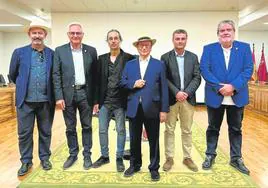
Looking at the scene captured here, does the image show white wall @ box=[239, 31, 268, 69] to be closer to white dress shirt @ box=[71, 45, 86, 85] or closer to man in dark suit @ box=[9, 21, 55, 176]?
white dress shirt @ box=[71, 45, 86, 85]

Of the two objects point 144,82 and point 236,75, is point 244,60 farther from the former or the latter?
point 144,82

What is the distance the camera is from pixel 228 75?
341cm

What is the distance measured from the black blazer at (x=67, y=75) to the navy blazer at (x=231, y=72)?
50.4 inches

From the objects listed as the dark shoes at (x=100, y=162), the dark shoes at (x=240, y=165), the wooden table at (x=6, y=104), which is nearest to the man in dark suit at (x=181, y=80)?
the dark shoes at (x=240, y=165)

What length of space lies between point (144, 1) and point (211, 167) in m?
5.01

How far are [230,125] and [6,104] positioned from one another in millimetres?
5458

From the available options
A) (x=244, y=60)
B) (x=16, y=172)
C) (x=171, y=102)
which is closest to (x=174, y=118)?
(x=171, y=102)

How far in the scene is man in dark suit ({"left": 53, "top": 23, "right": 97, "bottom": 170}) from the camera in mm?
3436

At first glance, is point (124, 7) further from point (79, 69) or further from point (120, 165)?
point (120, 165)

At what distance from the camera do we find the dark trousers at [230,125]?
11.4ft

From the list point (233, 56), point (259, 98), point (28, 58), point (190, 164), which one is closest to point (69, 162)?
point (28, 58)

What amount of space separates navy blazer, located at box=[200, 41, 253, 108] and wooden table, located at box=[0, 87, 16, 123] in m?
5.17

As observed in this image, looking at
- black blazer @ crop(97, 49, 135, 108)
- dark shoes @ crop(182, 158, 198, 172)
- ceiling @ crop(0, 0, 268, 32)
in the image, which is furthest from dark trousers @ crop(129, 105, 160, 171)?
ceiling @ crop(0, 0, 268, 32)

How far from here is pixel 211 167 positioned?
3.67 metres
